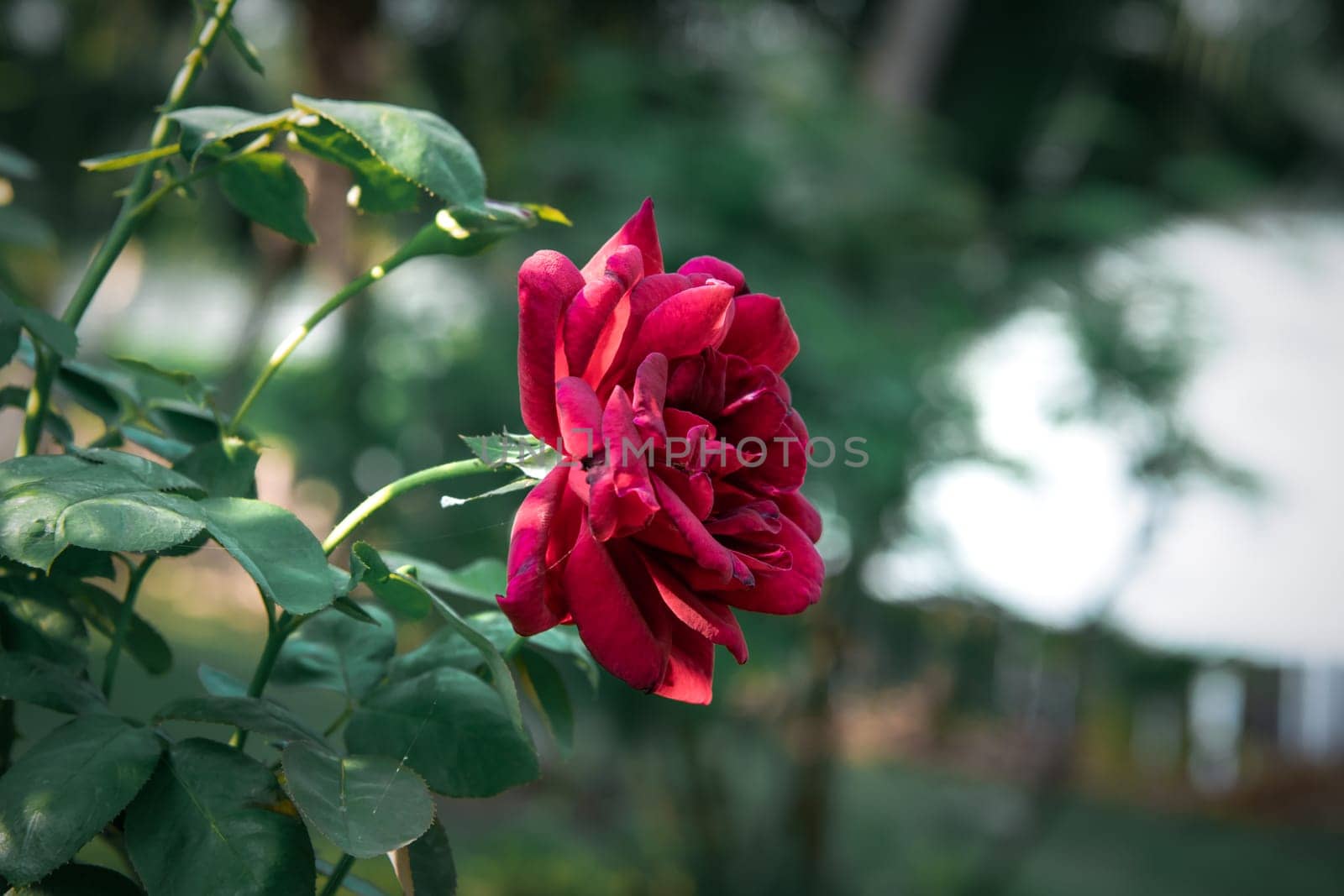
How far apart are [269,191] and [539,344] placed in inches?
5.6

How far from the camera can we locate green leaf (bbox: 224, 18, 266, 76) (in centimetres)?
32

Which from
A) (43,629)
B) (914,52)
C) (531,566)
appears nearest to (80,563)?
(43,629)

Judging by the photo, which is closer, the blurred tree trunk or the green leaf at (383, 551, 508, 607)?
the green leaf at (383, 551, 508, 607)

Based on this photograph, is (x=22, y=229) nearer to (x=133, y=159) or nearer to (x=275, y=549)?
(x=133, y=159)

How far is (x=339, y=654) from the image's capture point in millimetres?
334

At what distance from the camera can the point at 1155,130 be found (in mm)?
2865

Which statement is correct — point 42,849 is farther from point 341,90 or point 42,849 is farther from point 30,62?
point 30,62

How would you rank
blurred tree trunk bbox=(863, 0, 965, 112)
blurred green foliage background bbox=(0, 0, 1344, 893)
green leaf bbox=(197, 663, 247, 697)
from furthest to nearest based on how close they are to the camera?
blurred tree trunk bbox=(863, 0, 965, 112), blurred green foliage background bbox=(0, 0, 1344, 893), green leaf bbox=(197, 663, 247, 697)

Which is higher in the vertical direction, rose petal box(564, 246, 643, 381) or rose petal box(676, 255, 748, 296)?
rose petal box(676, 255, 748, 296)

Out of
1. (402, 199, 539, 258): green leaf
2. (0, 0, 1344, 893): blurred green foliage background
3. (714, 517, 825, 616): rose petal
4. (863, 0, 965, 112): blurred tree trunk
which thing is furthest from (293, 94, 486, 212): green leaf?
(863, 0, 965, 112): blurred tree trunk

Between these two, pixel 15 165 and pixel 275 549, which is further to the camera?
pixel 15 165

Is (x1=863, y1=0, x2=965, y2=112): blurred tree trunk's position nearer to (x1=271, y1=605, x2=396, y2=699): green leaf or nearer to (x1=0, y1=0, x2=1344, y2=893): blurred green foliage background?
(x1=0, y1=0, x2=1344, y2=893): blurred green foliage background

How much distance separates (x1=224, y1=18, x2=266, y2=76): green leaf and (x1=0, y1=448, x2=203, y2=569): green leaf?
134 mm

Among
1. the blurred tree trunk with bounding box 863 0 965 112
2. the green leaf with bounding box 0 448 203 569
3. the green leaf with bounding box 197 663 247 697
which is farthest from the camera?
the blurred tree trunk with bounding box 863 0 965 112
